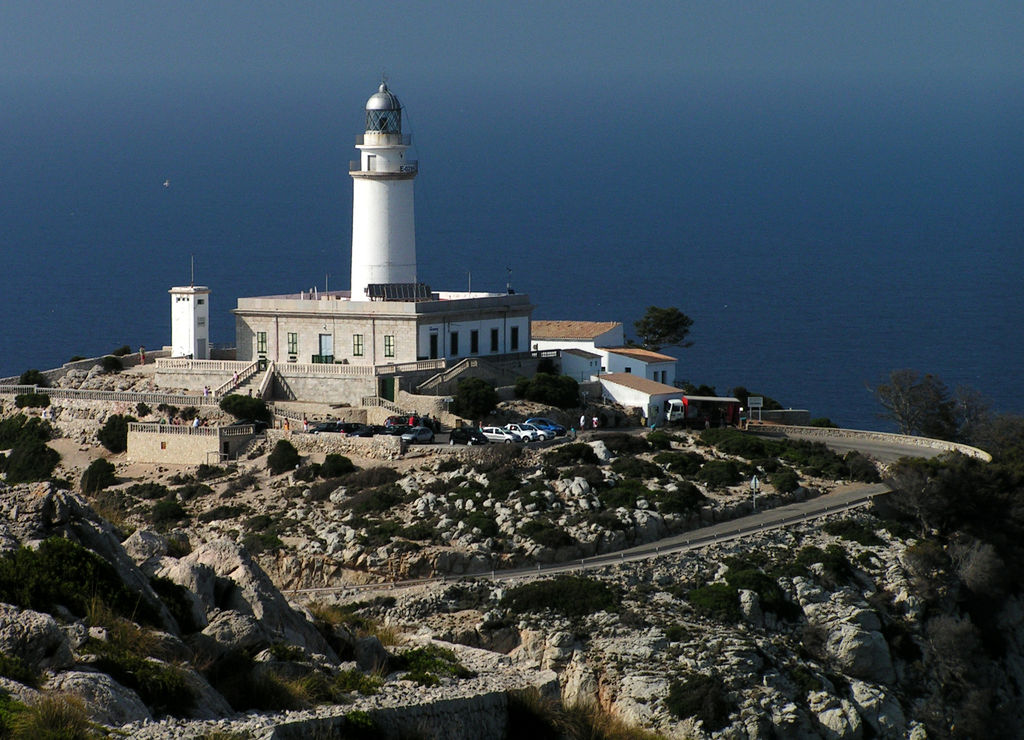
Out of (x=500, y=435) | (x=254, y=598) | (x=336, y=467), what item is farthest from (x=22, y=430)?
(x=254, y=598)

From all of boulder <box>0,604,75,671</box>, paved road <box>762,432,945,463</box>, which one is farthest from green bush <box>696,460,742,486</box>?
boulder <box>0,604,75,671</box>

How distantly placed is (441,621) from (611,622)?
379cm

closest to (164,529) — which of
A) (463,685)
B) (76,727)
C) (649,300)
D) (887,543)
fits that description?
(887,543)

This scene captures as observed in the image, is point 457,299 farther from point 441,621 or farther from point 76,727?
point 76,727

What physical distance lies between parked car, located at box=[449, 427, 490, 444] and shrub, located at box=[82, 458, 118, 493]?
32.6ft

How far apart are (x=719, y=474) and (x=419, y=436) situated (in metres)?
8.50

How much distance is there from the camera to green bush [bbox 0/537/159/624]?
704 inches

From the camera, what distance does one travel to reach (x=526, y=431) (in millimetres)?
51344

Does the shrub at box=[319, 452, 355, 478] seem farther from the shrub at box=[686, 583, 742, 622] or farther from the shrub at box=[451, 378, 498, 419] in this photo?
the shrub at box=[686, 583, 742, 622]

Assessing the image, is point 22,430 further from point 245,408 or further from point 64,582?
point 64,582

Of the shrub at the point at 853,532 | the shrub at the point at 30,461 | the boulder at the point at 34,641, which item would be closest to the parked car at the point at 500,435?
the shrub at the point at 853,532

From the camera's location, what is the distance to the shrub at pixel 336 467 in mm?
49250

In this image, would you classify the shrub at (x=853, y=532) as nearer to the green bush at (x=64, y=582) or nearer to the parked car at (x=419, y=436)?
the parked car at (x=419, y=436)

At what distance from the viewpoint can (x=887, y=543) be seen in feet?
151
